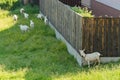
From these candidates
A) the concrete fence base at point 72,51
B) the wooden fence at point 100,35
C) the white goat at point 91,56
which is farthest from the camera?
the concrete fence base at point 72,51

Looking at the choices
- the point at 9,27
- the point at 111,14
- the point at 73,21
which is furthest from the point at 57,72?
the point at 9,27

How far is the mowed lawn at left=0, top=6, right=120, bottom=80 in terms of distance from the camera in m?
11.2

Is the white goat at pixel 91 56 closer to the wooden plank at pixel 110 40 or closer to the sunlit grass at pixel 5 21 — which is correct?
the wooden plank at pixel 110 40

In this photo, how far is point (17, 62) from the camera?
13.7 meters

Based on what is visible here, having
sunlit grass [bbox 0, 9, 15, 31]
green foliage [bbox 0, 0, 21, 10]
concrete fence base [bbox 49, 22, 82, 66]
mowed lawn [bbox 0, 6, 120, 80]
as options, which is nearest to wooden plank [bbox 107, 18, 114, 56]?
mowed lawn [bbox 0, 6, 120, 80]

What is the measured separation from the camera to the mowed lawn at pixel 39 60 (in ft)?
36.8

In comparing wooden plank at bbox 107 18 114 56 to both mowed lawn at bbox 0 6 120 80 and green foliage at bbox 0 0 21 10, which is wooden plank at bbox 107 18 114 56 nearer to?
mowed lawn at bbox 0 6 120 80

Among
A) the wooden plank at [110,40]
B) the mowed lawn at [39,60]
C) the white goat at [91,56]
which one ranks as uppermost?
the wooden plank at [110,40]

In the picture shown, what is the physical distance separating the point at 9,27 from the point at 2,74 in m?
9.56

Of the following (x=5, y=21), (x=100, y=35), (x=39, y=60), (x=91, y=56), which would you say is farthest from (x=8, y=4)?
(x=91, y=56)

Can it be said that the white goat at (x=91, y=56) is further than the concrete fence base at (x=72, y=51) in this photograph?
No

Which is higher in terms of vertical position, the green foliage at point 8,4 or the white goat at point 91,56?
the white goat at point 91,56

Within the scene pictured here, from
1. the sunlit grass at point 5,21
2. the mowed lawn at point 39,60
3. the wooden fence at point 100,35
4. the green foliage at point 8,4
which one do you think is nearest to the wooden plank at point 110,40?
the wooden fence at point 100,35

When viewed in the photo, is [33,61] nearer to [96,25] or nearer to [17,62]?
[17,62]
